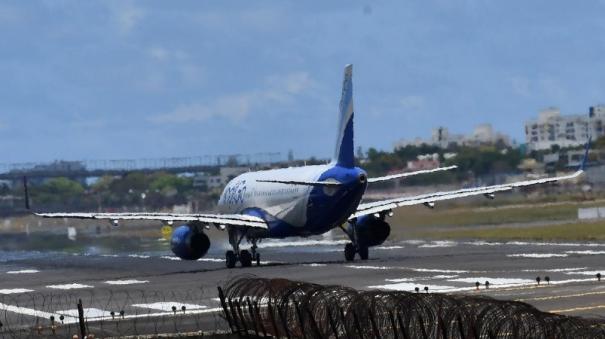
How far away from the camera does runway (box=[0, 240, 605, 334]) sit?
42.7 meters

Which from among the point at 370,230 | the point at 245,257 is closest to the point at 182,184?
the point at 370,230

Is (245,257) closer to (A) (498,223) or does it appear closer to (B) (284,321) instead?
(A) (498,223)

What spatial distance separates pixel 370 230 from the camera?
7050 cm

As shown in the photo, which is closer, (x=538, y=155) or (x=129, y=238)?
(x=129, y=238)

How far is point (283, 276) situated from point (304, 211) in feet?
29.6

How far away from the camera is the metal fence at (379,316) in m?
24.7

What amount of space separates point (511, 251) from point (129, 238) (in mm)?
52631

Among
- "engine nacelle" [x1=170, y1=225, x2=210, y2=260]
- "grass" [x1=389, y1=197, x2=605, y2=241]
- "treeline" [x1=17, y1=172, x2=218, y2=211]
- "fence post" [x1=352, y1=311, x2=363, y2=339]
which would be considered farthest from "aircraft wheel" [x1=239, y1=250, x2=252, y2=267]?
"treeline" [x1=17, y1=172, x2=218, y2=211]

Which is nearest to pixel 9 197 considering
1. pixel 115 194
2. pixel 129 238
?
pixel 115 194

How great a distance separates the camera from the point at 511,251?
73812 millimetres

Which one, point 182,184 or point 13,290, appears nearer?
point 13,290

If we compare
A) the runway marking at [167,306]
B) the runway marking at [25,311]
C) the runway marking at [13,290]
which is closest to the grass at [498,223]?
the runway marking at [13,290]

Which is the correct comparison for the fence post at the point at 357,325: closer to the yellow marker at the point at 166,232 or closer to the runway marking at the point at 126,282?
the runway marking at the point at 126,282

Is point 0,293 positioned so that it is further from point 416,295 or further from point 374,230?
point 416,295
